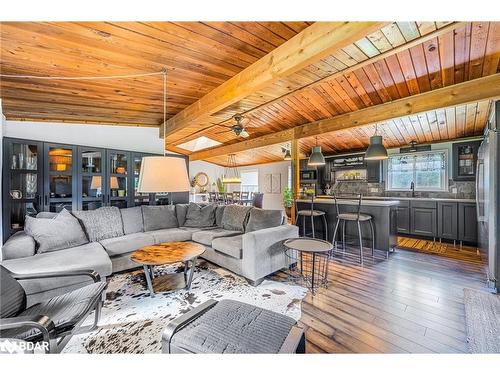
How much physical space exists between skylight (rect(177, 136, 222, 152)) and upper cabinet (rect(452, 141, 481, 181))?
239 inches

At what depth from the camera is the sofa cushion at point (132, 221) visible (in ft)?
11.7

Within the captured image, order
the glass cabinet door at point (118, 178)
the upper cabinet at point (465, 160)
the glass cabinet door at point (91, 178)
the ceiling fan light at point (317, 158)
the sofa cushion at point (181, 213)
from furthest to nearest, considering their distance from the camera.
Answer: the upper cabinet at point (465, 160)
the ceiling fan light at point (317, 158)
the glass cabinet door at point (118, 178)
the sofa cushion at point (181, 213)
the glass cabinet door at point (91, 178)

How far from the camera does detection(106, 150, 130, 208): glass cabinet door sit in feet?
14.5

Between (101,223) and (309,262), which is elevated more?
(101,223)

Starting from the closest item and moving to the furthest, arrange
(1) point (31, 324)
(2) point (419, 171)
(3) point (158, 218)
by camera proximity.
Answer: (1) point (31, 324), (3) point (158, 218), (2) point (419, 171)

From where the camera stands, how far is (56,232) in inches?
108

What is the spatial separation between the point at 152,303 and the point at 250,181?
7899 mm

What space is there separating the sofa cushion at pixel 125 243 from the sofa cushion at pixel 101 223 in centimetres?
14

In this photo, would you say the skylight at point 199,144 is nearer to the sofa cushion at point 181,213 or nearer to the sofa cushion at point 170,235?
the sofa cushion at point 181,213

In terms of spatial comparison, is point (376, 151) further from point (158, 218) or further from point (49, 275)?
point (49, 275)

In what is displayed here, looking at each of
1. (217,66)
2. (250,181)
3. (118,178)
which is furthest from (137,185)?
(250,181)

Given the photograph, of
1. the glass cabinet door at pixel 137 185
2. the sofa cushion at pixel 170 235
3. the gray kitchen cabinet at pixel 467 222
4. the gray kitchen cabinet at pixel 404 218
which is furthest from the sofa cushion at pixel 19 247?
the gray kitchen cabinet at pixel 467 222

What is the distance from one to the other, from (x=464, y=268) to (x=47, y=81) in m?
6.18
